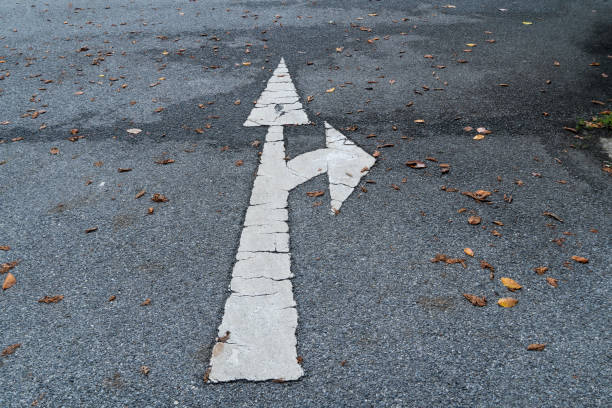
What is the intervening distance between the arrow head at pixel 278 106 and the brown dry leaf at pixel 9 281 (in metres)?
2.88

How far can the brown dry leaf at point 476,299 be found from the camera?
9.04ft

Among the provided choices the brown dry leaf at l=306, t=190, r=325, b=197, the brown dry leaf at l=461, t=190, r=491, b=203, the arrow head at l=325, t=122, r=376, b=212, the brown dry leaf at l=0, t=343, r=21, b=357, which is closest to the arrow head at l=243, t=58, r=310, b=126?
the arrow head at l=325, t=122, r=376, b=212

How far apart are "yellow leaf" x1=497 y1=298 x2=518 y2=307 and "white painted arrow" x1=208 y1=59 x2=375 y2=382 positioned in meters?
1.39

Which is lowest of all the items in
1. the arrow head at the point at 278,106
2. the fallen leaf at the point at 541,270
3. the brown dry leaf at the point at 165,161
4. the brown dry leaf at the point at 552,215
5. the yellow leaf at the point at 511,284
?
the yellow leaf at the point at 511,284

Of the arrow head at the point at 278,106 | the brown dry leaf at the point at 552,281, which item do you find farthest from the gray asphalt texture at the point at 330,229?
the arrow head at the point at 278,106

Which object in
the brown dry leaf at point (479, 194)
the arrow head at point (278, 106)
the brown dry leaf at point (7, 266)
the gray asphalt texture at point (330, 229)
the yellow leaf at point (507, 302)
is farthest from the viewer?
the arrow head at point (278, 106)

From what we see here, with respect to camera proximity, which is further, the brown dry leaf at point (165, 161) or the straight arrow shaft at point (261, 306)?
the brown dry leaf at point (165, 161)

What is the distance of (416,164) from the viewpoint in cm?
417

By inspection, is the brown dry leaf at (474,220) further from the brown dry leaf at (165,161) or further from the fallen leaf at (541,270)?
the brown dry leaf at (165,161)

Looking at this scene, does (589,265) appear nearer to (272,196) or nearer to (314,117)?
(272,196)

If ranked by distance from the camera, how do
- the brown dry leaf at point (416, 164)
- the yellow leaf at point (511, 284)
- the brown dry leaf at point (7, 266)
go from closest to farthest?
the yellow leaf at point (511, 284) < the brown dry leaf at point (7, 266) < the brown dry leaf at point (416, 164)

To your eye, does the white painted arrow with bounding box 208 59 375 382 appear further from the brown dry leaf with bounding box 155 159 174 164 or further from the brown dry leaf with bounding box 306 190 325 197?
the brown dry leaf with bounding box 155 159 174 164

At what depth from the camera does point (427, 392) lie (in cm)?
227

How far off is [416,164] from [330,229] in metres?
1.35
